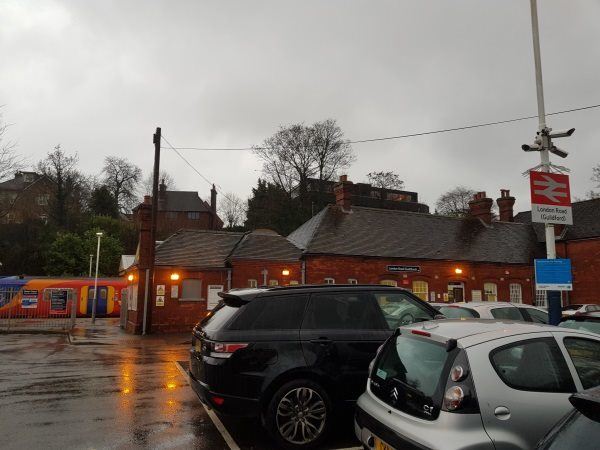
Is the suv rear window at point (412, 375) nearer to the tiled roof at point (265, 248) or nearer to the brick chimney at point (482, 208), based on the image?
the tiled roof at point (265, 248)

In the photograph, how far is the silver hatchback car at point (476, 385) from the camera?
3.62 m

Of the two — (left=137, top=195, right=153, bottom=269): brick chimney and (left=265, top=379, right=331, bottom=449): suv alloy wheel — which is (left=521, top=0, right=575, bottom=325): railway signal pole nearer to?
(left=265, top=379, right=331, bottom=449): suv alloy wheel

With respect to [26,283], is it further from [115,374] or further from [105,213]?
[105,213]

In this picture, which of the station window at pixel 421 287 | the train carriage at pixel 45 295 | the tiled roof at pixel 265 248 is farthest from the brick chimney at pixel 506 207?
the train carriage at pixel 45 295

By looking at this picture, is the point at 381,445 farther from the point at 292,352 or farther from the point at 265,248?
the point at 265,248

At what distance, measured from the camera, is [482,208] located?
33969 mm

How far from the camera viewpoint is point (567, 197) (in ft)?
29.5

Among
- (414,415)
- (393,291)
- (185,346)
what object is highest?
(393,291)

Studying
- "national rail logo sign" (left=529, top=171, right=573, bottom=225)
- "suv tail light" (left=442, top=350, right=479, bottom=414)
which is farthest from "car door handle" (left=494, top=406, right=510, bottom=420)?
"national rail logo sign" (left=529, top=171, right=573, bottom=225)

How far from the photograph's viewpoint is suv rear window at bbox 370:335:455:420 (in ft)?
12.6

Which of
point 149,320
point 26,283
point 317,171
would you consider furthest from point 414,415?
point 317,171

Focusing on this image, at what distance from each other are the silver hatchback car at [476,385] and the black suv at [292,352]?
1.27 m

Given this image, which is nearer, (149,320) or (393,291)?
(393,291)

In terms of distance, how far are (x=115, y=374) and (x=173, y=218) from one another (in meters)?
67.5
